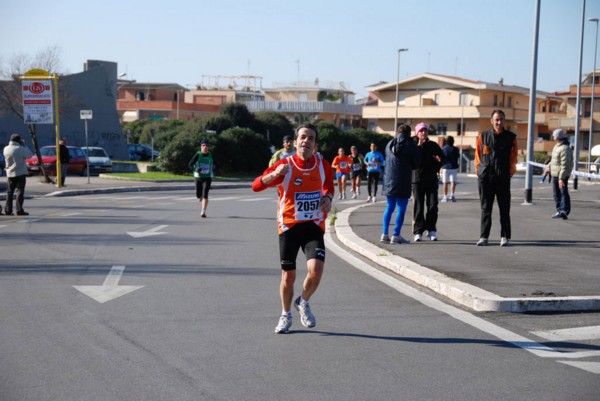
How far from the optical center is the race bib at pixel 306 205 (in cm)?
720

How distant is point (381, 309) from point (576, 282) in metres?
2.58

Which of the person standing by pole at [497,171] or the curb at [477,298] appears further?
the person standing by pole at [497,171]

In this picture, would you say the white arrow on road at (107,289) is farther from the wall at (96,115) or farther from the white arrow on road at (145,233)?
the wall at (96,115)

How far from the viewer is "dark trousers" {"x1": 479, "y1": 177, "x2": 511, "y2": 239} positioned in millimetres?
12672

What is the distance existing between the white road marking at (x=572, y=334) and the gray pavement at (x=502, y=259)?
2.62ft

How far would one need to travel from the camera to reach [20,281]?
32.1 ft

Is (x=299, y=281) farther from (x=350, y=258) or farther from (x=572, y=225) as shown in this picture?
(x=572, y=225)

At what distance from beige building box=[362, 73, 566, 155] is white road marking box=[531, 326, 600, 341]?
74.2 meters

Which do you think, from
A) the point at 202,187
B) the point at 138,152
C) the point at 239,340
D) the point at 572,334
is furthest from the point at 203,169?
the point at 138,152

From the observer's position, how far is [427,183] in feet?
44.6

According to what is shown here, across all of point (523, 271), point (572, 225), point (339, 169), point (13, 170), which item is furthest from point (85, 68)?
point (523, 271)

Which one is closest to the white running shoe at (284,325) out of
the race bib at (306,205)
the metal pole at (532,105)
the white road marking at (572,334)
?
the race bib at (306,205)

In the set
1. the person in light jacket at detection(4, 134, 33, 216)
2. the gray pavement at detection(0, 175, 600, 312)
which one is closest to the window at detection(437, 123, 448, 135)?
the gray pavement at detection(0, 175, 600, 312)

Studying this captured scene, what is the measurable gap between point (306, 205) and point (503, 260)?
483cm
